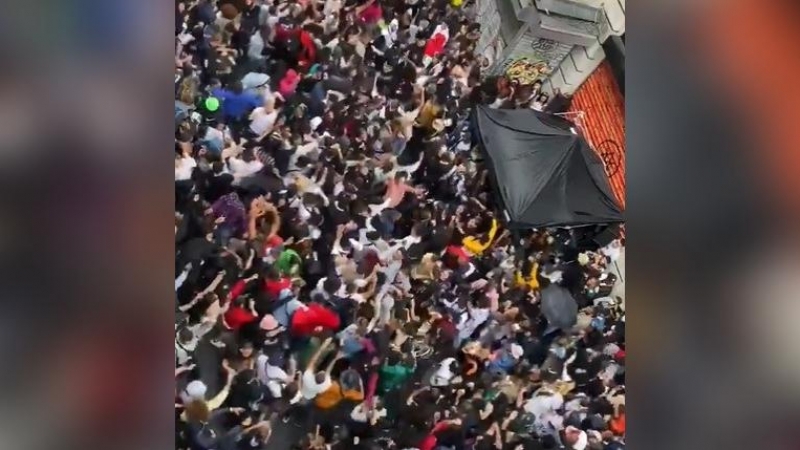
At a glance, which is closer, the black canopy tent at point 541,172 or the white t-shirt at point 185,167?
the white t-shirt at point 185,167

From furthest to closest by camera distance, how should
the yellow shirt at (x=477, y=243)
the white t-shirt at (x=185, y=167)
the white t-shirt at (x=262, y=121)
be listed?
1. the yellow shirt at (x=477, y=243)
2. the white t-shirt at (x=262, y=121)
3. the white t-shirt at (x=185, y=167)

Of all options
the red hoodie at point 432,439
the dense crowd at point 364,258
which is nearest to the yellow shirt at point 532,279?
the dense crowd at point 364,258

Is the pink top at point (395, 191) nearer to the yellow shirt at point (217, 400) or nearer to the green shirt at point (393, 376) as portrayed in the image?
the green shirt at point (393, 376)

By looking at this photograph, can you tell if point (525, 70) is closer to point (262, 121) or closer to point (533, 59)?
point (533, 59)

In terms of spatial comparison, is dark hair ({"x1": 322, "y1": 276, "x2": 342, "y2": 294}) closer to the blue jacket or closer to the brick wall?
the blue jacket

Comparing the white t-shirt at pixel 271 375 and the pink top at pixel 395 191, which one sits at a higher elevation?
the pink top at pixel 395 191
